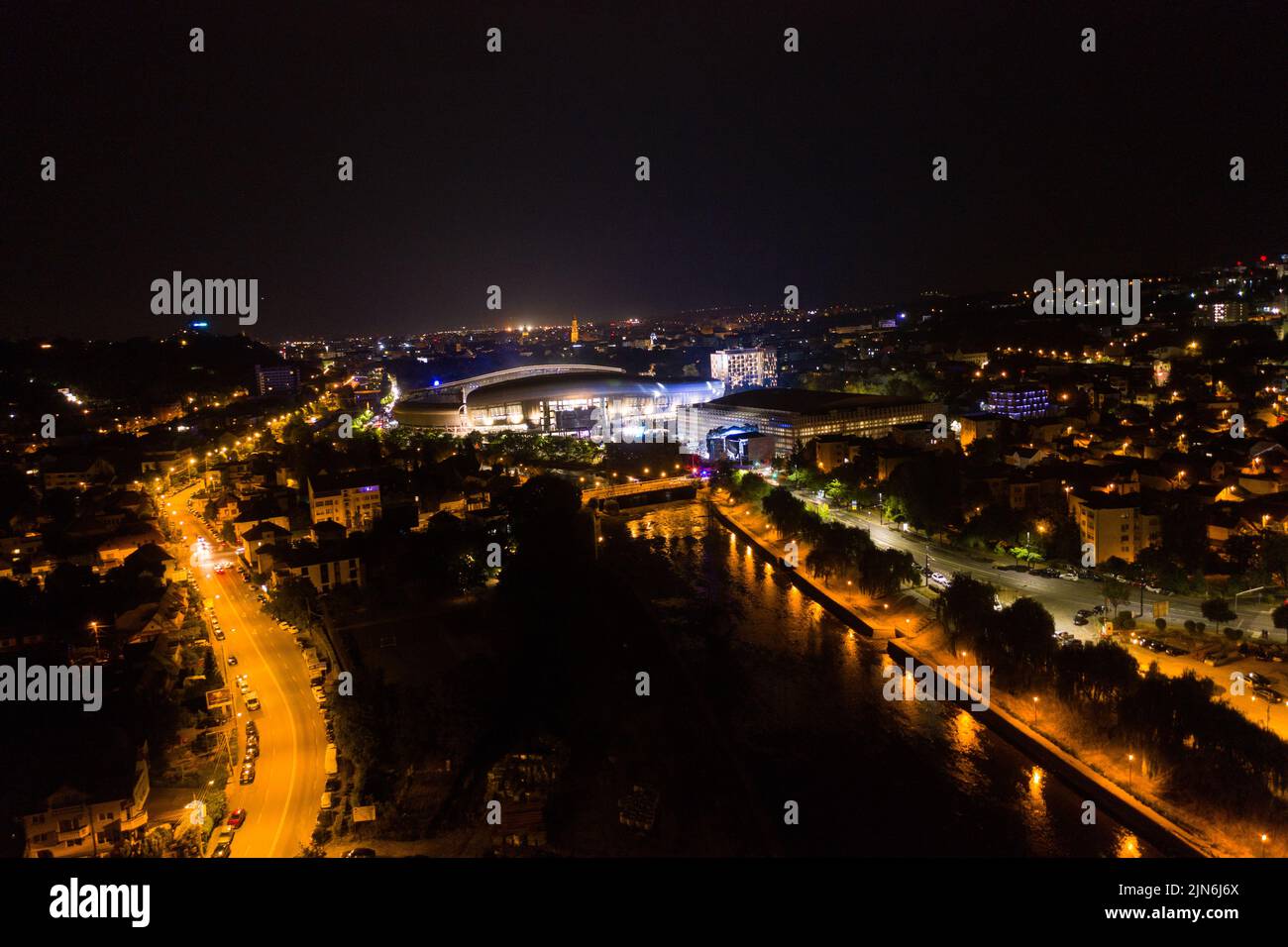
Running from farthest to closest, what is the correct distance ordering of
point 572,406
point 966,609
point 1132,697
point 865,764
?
1. point 572,406
2. point 966,609
3. point 865,764
4. point 1132,697

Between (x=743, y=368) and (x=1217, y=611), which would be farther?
(x=743, y=368)

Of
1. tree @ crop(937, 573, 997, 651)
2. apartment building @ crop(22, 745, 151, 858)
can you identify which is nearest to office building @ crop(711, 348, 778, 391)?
tree @ crop(937, 573, 997, 651)

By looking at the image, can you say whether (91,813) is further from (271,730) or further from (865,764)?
(865,764)

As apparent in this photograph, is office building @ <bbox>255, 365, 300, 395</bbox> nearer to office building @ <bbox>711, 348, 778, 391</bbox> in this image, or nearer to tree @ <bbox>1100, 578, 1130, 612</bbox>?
office building @ <bbox>711, 348, 778, 391</bbox>

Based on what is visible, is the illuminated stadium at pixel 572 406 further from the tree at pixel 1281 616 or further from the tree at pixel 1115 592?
the tree at pixel 1281 616

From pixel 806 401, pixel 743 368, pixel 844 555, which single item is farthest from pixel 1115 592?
pixel 743 368

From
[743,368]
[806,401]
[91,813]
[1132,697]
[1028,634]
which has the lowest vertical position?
[91,813]

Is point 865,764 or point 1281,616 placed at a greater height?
point 1281,616
